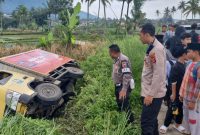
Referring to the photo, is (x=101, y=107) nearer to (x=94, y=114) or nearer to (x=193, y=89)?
(x=94, y=114)

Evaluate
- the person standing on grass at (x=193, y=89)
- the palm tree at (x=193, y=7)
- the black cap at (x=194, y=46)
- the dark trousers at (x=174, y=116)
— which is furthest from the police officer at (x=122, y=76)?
the palm tree at (x=193, y=7)

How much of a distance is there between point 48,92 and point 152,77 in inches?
108

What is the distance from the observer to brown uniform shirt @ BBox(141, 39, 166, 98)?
4.31 meters

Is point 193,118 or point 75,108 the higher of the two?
point 193,118

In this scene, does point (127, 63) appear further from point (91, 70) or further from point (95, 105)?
point (91, 70)

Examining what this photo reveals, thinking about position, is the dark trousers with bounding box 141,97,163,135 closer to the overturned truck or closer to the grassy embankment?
the grassy embankment

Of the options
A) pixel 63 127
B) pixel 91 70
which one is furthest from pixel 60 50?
pixel 63 127

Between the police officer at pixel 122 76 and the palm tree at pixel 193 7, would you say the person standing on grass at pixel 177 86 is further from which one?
the palm tree at pixel 193 7

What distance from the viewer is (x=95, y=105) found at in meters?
6.38

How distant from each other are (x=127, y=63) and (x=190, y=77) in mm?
1153

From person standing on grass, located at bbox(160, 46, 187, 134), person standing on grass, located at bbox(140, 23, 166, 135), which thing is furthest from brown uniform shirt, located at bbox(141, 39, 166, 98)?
person standing on grass, located at bbox(160, 46, 187, 134)

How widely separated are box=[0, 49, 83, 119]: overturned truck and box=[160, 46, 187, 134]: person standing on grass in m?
2.17

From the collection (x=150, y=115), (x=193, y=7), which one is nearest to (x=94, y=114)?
(x=150, y=115)

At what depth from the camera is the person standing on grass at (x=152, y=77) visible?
4324 millimetres
